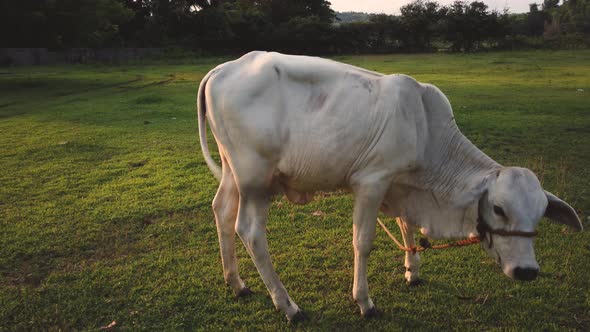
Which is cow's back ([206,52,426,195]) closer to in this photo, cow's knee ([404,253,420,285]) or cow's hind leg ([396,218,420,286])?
cow's hind leg ([396,218,420,286])

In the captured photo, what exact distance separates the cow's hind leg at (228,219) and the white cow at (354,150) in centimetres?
23

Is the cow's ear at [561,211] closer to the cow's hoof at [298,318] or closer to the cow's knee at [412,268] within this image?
the cow's knee at [412,268]

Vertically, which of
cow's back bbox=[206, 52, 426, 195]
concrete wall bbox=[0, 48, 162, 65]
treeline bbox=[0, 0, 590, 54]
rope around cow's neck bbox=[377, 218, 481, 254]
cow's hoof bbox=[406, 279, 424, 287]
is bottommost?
cow's hoof bbox=[406, 279, 424, 287]

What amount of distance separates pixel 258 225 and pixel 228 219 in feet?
1.25

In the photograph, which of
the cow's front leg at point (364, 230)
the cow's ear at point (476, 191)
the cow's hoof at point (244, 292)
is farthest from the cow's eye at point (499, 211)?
the cow's hoof at point (244, 292)

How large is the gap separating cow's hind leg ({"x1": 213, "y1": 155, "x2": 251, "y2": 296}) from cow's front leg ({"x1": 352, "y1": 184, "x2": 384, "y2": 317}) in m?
0.87

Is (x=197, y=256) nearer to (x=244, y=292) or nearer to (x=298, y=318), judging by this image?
(x=244, y=292)

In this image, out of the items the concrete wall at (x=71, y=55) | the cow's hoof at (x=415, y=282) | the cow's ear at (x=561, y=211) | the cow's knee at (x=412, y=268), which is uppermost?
the concrete wall at (x=71, y=55)

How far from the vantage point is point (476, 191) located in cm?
280

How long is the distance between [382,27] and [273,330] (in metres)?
39.4

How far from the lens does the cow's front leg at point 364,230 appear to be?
292 cm

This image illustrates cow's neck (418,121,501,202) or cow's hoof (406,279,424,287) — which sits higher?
cow's neck (418,121,501,202)

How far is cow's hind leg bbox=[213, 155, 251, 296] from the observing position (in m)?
3.43

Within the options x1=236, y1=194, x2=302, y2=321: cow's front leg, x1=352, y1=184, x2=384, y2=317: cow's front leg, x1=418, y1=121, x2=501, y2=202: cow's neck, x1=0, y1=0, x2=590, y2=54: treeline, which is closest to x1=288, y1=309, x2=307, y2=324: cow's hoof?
x1=236, y1=194, x2=302, y2=321: cow's front leg
